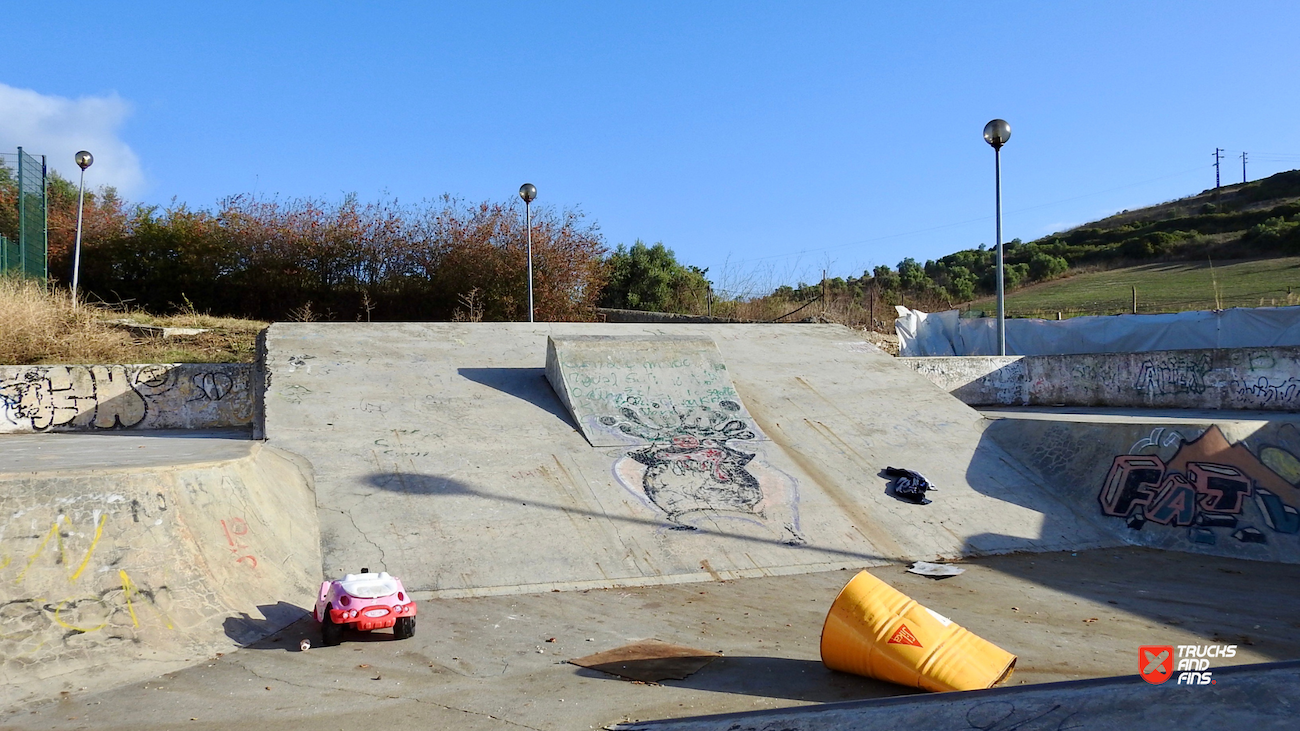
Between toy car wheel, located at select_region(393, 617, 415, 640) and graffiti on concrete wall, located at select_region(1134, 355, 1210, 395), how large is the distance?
14.3 meters

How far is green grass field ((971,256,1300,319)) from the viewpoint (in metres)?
27.6

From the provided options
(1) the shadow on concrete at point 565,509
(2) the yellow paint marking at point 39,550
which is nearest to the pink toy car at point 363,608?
(2) the yellow paint marking at point 39,550

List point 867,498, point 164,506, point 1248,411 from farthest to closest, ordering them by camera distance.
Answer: point 1248,411, point 867,498, point 164,506

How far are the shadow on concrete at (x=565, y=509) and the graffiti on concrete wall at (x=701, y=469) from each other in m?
0.13

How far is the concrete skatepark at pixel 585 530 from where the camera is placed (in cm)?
511

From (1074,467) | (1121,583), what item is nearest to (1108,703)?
(1121,583)

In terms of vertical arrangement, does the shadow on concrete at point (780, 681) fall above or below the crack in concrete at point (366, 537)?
below

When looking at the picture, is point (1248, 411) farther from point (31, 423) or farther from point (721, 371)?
point (31, 423)

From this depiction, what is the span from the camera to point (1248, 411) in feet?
45.7

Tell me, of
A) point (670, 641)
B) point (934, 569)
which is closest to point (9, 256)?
point (670, 641)

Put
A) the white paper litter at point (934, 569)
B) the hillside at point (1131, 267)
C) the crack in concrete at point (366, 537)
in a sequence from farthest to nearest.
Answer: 1. the hillside at point (1131, 267)
2. the white paper litter at point (934, 569)
3. the crack in concrete at point (366, 537)

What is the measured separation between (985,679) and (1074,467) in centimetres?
654

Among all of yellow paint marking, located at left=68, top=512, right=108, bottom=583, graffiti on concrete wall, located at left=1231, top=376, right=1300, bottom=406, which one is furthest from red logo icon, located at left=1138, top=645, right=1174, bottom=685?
graffiti on concrete wall, located at left=1231, top=376, right=1300, bottom=406

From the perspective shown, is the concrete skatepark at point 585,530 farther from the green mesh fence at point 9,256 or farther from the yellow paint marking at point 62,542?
the green mesh fence at point 9,256
